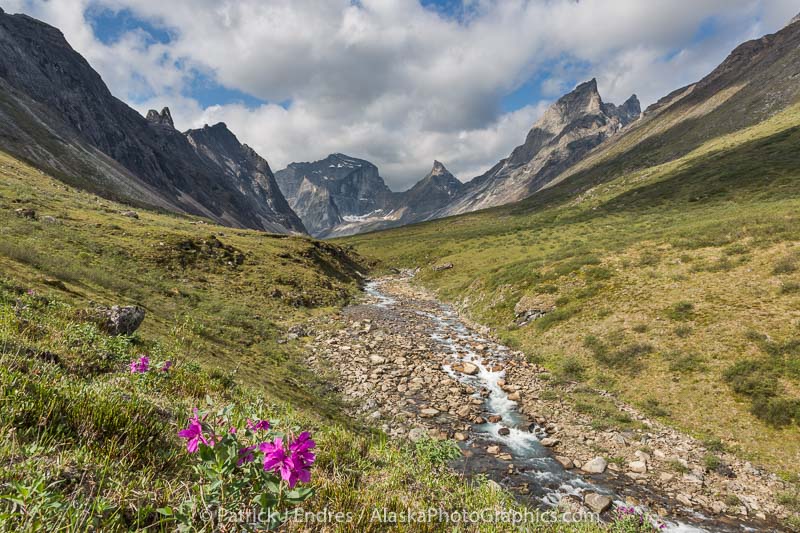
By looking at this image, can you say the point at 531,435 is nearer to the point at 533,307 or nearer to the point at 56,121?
the point at 533,307

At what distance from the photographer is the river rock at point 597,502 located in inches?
381

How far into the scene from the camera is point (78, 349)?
6938mm

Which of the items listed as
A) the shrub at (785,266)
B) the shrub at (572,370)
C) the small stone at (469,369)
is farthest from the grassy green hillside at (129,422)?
the shrub at (785,266)

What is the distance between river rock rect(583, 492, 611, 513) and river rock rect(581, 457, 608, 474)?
1.37 metres

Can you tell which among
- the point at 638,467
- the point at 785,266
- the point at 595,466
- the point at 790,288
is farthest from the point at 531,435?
the point at 785,266

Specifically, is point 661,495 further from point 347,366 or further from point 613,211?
point 613,211

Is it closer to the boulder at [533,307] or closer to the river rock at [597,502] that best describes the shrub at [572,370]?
the boulder at [533,307]

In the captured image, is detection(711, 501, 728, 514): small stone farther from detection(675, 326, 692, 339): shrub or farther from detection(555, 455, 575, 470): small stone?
detection(675, 326, 692, 339): shrub

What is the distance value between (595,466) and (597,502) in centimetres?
200

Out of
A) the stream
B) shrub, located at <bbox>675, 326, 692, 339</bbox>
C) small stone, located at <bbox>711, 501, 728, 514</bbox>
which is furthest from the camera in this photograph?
shrub, located at <bbox>675, 326, 692, 339</bbox>

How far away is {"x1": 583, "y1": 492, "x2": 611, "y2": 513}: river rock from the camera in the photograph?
9.68m

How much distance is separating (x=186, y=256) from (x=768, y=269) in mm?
44322

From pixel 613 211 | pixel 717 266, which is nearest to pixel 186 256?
pixel 717 266

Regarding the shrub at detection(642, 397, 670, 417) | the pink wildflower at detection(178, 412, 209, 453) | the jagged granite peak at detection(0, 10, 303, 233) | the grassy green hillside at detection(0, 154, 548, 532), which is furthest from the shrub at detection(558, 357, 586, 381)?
the jagged granite peak at detection(0, 10, 303, 233)
